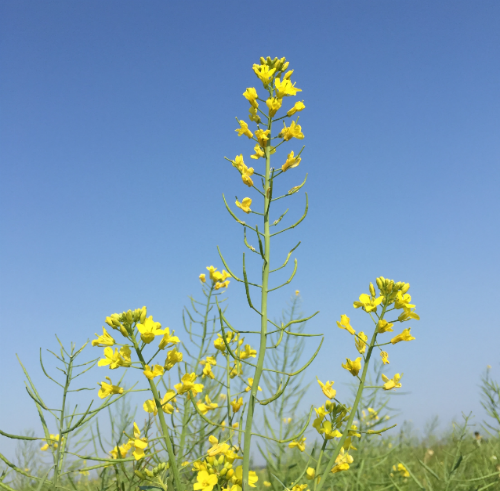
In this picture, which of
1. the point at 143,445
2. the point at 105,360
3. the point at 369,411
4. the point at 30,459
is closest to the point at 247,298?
the point at 105,360

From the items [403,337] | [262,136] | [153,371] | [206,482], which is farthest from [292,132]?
[206,482]

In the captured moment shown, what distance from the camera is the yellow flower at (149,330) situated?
1.75 meters

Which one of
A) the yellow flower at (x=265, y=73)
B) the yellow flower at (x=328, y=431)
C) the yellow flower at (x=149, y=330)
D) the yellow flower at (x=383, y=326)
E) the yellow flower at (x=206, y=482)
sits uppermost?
the yellow flower at (x=265, y=73)

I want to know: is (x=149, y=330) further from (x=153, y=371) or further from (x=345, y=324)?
(x=345, y=324)

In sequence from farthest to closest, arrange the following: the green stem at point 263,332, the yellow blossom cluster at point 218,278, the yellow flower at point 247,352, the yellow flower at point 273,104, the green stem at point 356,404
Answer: the yellow blossom cluster at point 218,278
the yellow flower at point 247,352
the yellow flower at point 273,104
the green stem at point 356,404
the green stem at point 263,332

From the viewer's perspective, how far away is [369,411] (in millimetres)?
4414

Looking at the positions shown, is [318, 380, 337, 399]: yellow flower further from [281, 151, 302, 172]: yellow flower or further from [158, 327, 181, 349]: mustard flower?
[281, 151, 302, 172]: yellow flower

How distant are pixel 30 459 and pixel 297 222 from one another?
14.7ft

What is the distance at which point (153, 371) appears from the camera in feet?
5.64

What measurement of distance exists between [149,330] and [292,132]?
130 centimetres

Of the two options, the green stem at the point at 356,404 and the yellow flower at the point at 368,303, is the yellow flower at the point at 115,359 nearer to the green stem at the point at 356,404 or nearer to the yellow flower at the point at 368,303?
the green stem at the point at 356,404

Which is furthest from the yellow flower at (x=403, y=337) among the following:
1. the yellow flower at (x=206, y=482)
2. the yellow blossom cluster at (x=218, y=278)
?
the yellow blossom cluster at (x=218, y=278)

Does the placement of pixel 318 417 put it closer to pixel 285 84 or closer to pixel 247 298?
pixel 247 298

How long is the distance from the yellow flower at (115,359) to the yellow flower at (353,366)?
3.69 feet
